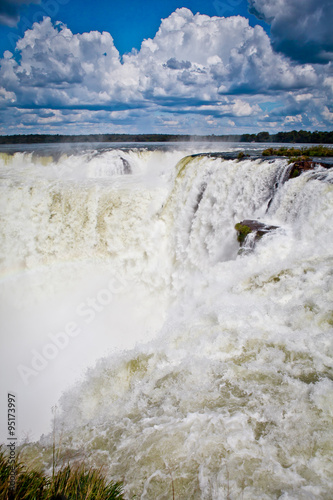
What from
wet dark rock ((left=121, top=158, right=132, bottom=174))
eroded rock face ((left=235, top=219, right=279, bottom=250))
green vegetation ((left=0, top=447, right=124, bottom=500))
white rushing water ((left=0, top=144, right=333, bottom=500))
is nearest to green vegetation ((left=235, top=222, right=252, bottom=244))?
eroded rock face ((left=235, top=219, right=279, bottom=250))

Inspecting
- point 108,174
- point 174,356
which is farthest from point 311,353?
point 108,174

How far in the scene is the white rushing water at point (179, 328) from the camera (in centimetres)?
318

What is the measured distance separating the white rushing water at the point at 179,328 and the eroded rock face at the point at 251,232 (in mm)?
239

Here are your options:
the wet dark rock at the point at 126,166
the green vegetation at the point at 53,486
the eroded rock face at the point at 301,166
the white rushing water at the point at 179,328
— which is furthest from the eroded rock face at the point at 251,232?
the wet dark rock at the point at 126,166

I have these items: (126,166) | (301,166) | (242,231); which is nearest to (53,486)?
(242,231)

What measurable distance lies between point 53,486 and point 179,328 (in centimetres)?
360

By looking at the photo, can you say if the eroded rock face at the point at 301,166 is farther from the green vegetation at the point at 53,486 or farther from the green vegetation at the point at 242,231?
the green vegetation at the point at 53,486

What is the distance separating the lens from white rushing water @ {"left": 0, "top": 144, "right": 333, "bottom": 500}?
3.18 metres

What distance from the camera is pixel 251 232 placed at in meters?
7.98

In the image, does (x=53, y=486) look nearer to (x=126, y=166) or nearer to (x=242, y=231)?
(x=242, y=231)

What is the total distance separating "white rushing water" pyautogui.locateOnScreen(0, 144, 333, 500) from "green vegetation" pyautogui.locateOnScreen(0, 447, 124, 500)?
1.80 ft

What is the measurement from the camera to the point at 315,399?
3.58 meters

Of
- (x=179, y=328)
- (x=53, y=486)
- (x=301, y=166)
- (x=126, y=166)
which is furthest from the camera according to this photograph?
(x=126, y=166)

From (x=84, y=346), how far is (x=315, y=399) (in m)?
7.53
